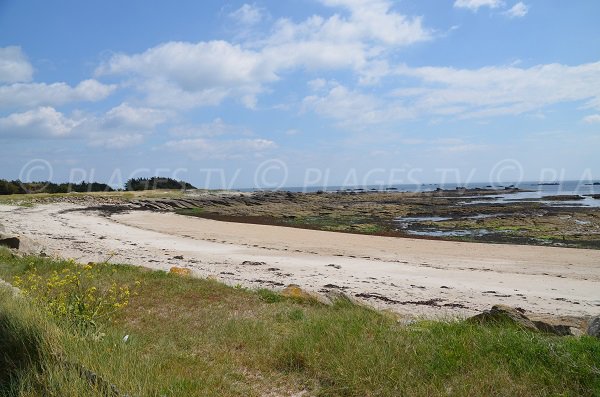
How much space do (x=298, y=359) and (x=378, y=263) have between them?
11.9 meters

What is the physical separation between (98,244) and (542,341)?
18368mm

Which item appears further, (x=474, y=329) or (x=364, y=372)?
(x=474, y=329)

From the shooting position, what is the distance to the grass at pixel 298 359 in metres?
3.97

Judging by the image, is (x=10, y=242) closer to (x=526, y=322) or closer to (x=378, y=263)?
(x=378, y=263)

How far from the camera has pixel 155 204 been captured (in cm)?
4834

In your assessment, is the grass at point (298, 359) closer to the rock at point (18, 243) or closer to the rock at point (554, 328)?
the rock at point (554, 328)

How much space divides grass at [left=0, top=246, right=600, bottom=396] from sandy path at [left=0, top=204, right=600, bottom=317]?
1.78 meters

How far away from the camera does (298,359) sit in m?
4.95

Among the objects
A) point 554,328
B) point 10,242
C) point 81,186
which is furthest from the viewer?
point 81,186

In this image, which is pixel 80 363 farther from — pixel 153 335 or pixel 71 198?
pixel 71 198

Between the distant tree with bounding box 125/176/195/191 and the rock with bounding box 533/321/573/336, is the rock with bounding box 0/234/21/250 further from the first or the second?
the distant tree with bounding box 125/176/195/191

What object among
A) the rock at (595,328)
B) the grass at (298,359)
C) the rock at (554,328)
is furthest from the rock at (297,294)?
the rock at (595,328)

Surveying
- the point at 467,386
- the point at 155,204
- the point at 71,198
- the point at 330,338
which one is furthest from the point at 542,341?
the point at 71,198

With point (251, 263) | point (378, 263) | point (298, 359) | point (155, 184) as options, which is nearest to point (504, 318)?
point (298, 359)
